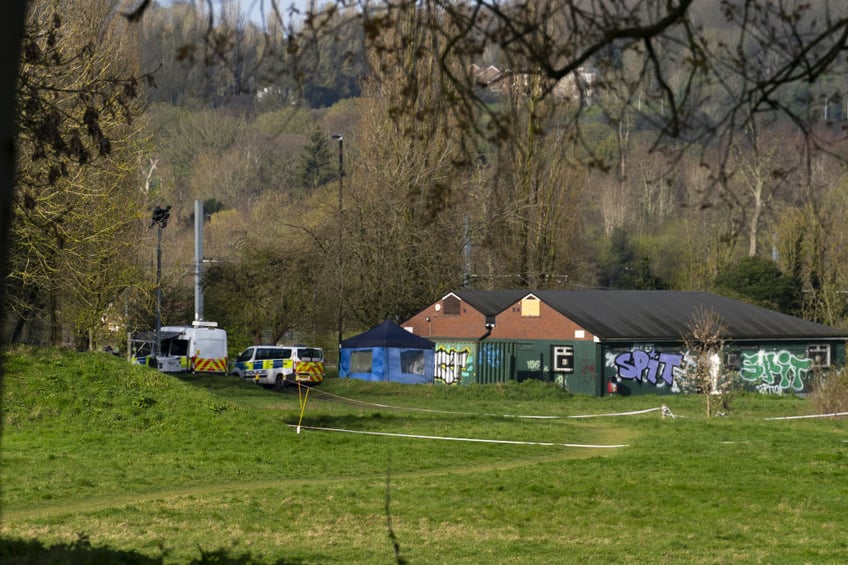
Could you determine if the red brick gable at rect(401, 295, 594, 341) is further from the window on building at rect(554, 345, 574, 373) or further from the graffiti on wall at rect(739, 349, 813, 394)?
the graffiti on wall at rect(739, 349, 813, 394)

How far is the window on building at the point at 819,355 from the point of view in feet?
173

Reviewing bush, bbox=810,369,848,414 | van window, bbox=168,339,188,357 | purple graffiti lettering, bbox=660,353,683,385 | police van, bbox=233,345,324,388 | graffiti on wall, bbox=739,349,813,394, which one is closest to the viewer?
bush, bbox=810,369,848,414

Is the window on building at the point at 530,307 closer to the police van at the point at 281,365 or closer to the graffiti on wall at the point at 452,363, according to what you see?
the graffiti on wall at the point at 452,363

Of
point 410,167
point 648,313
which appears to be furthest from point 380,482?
point 410,167

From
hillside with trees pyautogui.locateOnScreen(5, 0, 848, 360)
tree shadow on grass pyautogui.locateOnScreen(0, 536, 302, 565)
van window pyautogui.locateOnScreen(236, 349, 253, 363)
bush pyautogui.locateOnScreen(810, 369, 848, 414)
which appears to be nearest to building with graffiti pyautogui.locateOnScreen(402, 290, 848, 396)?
hillside with trees pyautogui.locateOnScreen(5, 0, 848, 360)

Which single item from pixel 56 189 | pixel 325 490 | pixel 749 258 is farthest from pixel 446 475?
pixel 749 258

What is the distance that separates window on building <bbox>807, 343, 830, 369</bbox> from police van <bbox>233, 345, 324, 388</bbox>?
2127cm

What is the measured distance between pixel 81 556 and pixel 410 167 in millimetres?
44477

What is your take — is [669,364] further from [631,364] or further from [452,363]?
[452,363]

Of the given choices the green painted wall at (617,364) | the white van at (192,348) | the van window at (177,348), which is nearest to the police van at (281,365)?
the white van at (192,348)

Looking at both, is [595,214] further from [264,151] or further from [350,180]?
[350,180]

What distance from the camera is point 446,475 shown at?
21391 millimetres

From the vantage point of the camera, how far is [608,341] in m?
47.6

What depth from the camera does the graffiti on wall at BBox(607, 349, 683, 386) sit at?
158 ft
